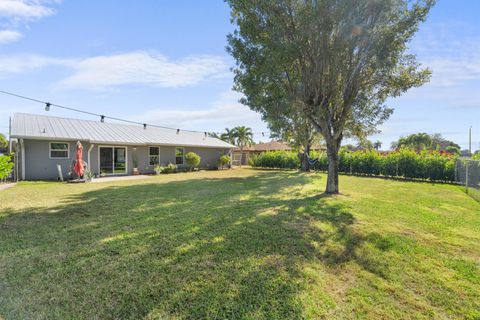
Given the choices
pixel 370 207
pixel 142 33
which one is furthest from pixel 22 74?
pixel 370 207

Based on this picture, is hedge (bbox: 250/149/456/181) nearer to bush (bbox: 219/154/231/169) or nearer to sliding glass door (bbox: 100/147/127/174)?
bush (bbox: 219/154/231/169)

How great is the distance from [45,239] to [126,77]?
42.9ft

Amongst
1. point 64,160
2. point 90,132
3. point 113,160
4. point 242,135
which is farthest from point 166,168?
point 242,135

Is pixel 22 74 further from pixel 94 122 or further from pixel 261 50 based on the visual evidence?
pixel 261 50

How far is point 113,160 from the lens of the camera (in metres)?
16.0

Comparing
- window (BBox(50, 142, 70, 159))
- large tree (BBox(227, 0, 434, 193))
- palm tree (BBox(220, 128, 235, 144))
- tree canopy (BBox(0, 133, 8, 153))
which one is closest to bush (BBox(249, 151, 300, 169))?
palm tree (BBox(220, 128, 235, 144))

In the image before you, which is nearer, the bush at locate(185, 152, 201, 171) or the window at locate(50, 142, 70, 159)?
the window at locate(50, 142, 70, 159)

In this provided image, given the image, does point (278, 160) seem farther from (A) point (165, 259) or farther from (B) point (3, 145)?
(B) point (3, 145)

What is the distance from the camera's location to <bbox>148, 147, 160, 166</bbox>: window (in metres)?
18.0

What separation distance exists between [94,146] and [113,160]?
1.64 m

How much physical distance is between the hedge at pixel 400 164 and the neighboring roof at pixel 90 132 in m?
11.4

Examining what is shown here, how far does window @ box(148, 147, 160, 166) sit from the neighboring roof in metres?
0.76

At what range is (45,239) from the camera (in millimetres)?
4184

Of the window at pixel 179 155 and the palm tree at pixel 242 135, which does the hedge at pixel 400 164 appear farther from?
the palm tree at pixel 242 135
